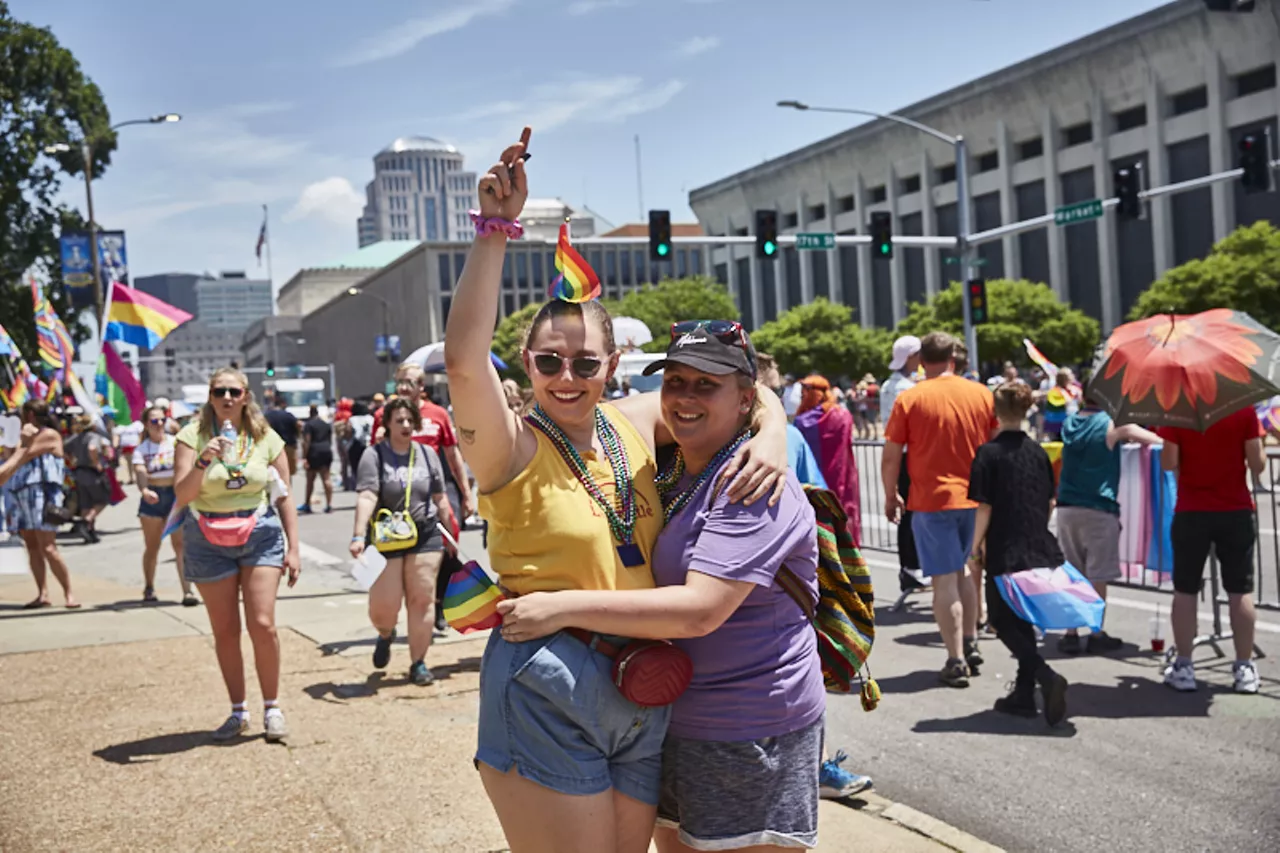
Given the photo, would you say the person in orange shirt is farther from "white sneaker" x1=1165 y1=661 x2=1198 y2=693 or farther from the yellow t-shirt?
the yellow t-shirt

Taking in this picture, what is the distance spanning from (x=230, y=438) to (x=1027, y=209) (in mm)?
57551

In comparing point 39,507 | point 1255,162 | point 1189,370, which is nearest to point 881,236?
point 1255,162

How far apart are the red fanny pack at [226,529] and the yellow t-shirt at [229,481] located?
0.05 metres

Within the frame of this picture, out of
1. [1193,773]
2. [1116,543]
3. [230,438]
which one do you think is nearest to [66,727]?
[230,438]

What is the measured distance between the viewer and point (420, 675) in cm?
754

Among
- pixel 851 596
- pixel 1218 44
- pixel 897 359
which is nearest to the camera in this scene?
pixel 851 596

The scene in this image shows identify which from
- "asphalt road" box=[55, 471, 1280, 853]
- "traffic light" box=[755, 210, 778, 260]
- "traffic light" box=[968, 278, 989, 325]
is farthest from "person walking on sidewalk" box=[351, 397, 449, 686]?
"traffic light" box=[968, 278, 989, 325]

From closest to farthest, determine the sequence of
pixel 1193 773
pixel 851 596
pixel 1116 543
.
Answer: pixel 851 596 → pixel 1193 773 → pixel 1116 543

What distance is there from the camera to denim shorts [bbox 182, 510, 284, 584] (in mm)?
6176

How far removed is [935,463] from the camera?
24.0ft

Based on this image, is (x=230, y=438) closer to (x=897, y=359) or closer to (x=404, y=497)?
(x=404, y=497)

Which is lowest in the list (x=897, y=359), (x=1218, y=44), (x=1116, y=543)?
(x=1116, y=543)

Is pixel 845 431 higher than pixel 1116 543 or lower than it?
higher

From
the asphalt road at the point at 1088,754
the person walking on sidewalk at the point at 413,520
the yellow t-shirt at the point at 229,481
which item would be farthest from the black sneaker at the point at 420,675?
the asphalt road at the point at 1088,754
